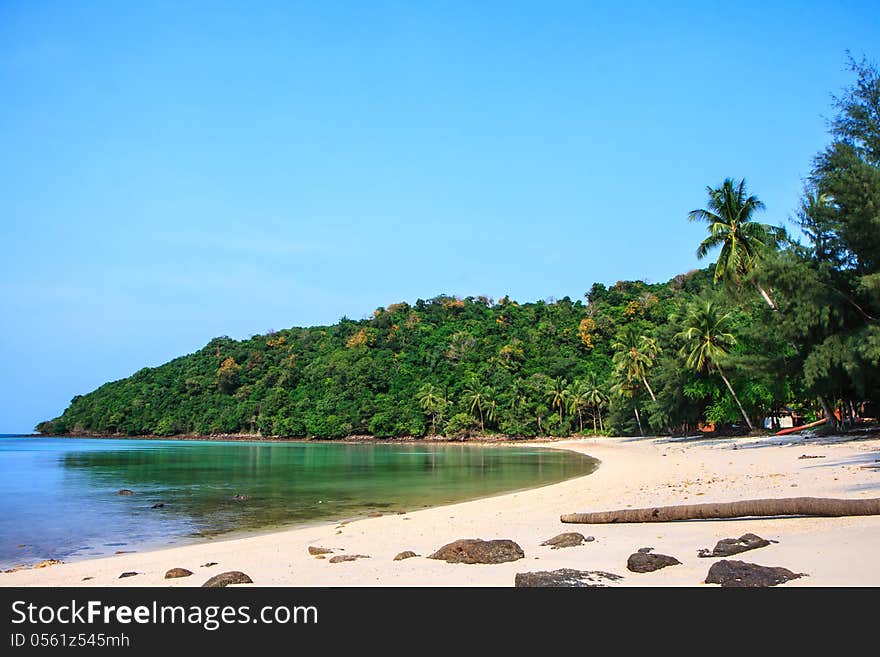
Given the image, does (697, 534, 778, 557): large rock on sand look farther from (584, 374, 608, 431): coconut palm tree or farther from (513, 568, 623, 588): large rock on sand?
(584, 374, 608, 431): coconut palm tree

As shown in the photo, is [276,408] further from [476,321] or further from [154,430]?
[476,321]

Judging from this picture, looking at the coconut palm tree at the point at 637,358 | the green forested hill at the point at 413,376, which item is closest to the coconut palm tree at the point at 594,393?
the green forested hill at the point at 413,376

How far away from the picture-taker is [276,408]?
123188mm

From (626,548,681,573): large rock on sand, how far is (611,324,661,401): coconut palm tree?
54.0 metres

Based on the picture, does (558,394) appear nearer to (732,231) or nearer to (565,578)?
(732,231)

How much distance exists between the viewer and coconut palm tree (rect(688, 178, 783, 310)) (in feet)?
115

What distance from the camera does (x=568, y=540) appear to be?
811cm

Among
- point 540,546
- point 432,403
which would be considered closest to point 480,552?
point 540,546

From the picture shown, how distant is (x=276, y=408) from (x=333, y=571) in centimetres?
12054

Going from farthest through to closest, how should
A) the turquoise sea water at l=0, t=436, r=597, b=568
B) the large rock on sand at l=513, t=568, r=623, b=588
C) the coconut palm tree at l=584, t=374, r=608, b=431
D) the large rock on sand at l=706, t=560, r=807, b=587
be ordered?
1. the coconut palm tree at l=584, t=374, r=608, b=431
2. the turquoise sea water at l=0, t=436, r=597, b=568
3. the large rock on sand at l=513, t=568, r=623, b=588
4. the large rock on sand at l=706, t=560, r=807, b=587

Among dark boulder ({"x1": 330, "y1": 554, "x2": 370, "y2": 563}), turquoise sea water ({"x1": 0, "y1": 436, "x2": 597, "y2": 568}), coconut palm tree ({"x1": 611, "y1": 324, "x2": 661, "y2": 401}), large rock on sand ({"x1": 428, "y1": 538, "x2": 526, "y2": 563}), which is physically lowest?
turquoise sea water ({"x1": 0, "y1": 436, "x2": 597, "y2": 568})

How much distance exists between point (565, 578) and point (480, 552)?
5.77 ft

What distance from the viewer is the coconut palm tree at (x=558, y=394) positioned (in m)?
86.2

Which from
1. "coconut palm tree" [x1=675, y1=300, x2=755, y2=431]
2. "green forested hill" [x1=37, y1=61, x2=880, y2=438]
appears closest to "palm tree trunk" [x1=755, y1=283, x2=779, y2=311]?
"green forested hill" [x1=37, y1=61, x2=880, y2=438]
